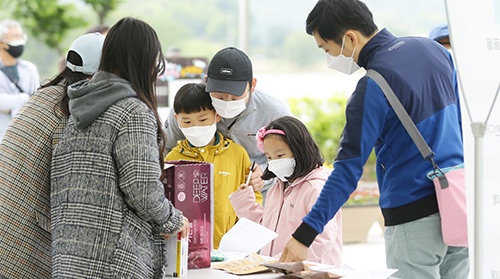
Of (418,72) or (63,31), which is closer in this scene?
(418,72)

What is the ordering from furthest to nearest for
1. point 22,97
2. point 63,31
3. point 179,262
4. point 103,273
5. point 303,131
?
A: point 63,31 → point 22,97 → point 303,131 → point 179,262 → point 103,273

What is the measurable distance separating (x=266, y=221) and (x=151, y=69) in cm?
91

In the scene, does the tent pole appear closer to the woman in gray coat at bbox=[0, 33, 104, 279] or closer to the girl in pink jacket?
the girl in pink jacket

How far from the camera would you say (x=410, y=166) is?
102 inches

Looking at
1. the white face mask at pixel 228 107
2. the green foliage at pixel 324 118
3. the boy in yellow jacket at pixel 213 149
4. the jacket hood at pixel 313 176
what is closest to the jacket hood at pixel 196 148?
the boy in yellow jacket at pixel 213 149

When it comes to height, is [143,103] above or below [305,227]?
above

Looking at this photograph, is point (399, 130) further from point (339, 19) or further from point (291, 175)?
point (291, 175)

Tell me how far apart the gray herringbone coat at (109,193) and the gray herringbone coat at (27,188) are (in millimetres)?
206

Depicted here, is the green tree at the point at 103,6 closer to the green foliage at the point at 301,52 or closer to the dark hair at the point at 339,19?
the green foliage at the point at 301,52

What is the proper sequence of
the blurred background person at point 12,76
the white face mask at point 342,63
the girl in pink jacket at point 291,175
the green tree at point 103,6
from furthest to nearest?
the green tree at point 103,6
the blurred background person at point 12,76
the girl in pink jacket at point 291,175
the white face mask at point 342,63

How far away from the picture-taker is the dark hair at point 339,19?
259cm

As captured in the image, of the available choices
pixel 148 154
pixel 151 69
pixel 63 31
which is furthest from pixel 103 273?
pixel 63 31

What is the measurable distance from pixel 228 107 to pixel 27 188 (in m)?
0.94

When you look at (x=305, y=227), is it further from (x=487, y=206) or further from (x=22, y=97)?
(x=22, y=97)
